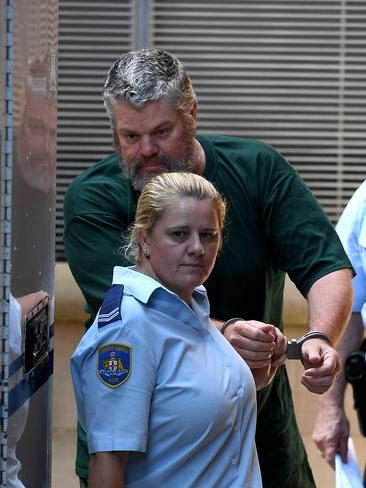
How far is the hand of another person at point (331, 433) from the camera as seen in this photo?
3.41 meters

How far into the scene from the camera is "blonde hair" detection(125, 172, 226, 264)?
2.24 m

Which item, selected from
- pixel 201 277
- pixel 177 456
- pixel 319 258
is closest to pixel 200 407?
pixel 177 456

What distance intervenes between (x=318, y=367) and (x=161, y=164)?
622 mm

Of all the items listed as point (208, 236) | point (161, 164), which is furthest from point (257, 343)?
point (161, 164)

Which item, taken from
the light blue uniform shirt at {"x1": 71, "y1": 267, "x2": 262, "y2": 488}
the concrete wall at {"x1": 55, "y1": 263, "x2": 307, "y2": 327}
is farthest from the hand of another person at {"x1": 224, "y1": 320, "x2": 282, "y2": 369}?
the concrete wall at {"x1": 55, "y1": 263, "x2": 307, "y2": 327}

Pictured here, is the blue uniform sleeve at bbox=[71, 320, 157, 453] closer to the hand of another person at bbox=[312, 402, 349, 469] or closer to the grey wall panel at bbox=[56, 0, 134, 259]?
the hand of another person at bbox=[312, 402, 349, 469]

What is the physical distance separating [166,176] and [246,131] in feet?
13.4

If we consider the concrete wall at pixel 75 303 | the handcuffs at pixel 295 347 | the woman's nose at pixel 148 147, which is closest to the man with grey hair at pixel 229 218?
the woman's nose at pixel 148 147

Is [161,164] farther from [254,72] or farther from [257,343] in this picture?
[254,72]

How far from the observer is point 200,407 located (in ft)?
6.89

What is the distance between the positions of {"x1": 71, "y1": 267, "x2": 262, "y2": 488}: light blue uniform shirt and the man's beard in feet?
1.81

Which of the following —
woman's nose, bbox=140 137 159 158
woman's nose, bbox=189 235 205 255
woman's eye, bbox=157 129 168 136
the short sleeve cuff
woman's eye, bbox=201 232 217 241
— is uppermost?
woman's eye, bbox=157 129 168 136

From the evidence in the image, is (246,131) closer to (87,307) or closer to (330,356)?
(87,307)

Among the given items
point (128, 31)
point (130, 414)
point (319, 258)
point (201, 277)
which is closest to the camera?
point (130, 414)
